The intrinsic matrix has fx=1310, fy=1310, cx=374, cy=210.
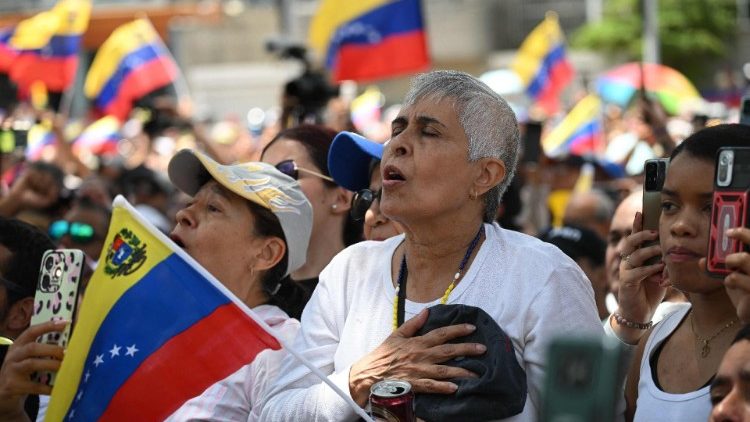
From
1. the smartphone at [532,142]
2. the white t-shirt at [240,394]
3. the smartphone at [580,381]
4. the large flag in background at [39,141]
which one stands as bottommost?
the large flag in background at [39,141]

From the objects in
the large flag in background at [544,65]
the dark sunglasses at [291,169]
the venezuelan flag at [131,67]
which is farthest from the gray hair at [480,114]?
the large flag in background at [544,65]

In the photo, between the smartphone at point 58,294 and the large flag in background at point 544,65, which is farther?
the large flag in background at point 544,65

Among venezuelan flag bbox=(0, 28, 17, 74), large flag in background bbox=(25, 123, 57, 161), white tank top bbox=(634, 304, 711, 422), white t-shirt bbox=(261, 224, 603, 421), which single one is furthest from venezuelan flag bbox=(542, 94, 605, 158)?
white tank top bbox=(634, 304, 711, 422)

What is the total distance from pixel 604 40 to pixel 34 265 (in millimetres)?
29092

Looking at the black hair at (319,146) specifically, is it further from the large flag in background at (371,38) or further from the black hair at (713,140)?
the large flag in background at (371,38)

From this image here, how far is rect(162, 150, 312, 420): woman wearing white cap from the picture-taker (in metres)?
4.11

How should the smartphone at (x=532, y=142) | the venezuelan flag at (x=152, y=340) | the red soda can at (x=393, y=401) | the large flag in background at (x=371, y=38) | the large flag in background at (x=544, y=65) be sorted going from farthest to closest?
the large flag in background at (x=544, y=65) → the large flag in background at (x=371, y=38) → the smartphone at (x=532, y=142) → the venezuelan flag at (x=152, y=340) → the red soda can at (x=393, y=401)

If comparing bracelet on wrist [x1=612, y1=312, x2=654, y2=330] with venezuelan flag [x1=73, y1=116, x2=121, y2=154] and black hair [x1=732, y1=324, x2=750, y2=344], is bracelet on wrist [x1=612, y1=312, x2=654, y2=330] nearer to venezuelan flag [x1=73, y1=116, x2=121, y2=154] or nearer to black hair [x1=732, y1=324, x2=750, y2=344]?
black hair [x1=732, y1=324, x2=750, y2=344]

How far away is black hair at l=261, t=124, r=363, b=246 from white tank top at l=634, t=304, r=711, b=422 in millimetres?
1877

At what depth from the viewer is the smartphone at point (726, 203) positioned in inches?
113

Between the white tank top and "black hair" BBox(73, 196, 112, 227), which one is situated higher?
the white tank top

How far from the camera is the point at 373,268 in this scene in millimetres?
3666

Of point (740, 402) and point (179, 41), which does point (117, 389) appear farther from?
point (179, 41)

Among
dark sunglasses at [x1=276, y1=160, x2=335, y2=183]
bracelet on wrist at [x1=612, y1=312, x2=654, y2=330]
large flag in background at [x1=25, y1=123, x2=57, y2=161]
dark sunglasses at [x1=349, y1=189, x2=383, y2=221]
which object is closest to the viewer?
bracelet on wrist at [x1=612, y1=312, x2=654, y2=330]
